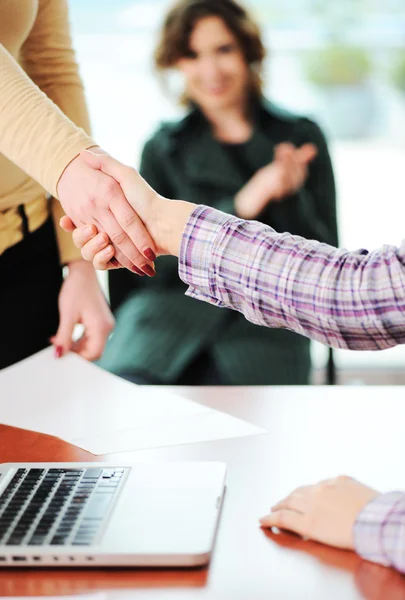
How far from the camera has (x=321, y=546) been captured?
70 cm

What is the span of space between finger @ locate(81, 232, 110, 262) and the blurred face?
4.12 ft

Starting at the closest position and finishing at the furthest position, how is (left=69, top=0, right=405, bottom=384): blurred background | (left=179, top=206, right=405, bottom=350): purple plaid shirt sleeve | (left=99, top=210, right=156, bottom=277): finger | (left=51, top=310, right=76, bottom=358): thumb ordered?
1. (left=179, top=206, right=405, bottom=350): purple plaid shirt sleeve
2. (left=99, top=210, right=156, bottom=277): finger
3. (left=51, top=310, right=76, bottom=358): thumb
4. (left=69, top=0, right=405, bottom=384): blurred background

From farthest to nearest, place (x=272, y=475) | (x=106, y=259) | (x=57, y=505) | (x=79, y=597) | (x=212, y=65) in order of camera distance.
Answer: (x=212, y=65)
(x=106, y=259)
(x=272, y=475)
(x=57, y=505)
(x=79, y=597)

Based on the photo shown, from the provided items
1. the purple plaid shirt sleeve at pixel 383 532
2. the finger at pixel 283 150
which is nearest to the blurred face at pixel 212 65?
the finger at pixel 283 150

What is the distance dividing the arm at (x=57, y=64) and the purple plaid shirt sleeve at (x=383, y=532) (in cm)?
72

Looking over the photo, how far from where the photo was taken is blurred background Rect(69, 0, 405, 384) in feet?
8.43

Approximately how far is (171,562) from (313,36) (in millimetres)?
2211

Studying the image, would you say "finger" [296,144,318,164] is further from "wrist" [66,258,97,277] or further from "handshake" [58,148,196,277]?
"handshake" [58,148,196,277]

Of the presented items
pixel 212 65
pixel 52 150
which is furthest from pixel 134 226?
pixel 212 65

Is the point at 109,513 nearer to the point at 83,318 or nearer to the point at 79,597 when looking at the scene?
the point at 79,597

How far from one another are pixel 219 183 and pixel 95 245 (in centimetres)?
114

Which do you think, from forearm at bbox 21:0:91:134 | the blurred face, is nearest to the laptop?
forearm at bbox 21:0:91:134

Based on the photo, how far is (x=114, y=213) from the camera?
106cm

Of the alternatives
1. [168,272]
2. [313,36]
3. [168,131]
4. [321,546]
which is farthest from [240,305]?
[313,36]
